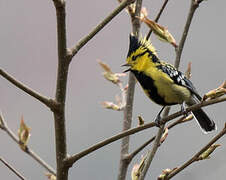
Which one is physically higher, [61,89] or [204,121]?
[61,89]

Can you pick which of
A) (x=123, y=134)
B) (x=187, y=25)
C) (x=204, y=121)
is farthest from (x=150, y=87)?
(x=123, y=134)

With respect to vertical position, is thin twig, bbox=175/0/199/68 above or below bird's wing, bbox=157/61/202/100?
above

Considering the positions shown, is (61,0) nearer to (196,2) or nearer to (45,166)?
(196,2)

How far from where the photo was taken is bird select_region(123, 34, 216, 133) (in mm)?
1925

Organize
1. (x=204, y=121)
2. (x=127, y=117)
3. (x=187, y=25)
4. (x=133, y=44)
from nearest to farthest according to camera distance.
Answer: (x=187, y=25)
(x=127, y=117)
(x=133, y=44)
(x=204, y=121)

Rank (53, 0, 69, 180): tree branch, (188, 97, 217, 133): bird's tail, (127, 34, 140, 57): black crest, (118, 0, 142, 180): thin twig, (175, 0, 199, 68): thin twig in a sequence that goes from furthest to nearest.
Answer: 1. (188, 97, 217, 133): bird's tail
2. (127, 34, 140, 57): black crest
3. (118, 0, 142, 180): thin twig
4. (175, 0, 199, 68): thin twig
5. (53, 0, 69, 180): tree branch

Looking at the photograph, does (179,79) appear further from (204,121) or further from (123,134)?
(123,134)

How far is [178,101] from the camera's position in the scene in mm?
1949

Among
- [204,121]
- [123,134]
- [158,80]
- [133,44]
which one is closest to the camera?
[123,134]

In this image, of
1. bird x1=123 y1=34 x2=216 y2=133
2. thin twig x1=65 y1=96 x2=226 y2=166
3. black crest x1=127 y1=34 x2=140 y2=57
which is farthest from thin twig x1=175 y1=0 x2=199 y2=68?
bird x1=123 y1=34 x2=216 y2=133

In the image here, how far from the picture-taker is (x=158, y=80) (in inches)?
77.0

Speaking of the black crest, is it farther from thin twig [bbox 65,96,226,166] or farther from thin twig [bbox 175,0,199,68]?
thin twig [bbox 65,96,226,166]

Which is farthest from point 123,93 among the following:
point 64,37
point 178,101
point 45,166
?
point 64,37

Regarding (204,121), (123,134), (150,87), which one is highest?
(123,134)
